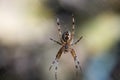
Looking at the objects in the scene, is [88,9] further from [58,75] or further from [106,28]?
[58,75]

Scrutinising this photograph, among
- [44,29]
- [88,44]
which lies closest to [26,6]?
[44,29]

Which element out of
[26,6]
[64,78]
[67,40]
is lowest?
[64,78]

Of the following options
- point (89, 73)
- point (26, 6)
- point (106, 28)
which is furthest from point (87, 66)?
point (26, 6)

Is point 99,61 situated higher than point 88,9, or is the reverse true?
point 88,9

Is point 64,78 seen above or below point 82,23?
below

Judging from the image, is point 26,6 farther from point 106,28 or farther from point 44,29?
point 106,28

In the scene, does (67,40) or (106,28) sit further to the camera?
(106,28)
